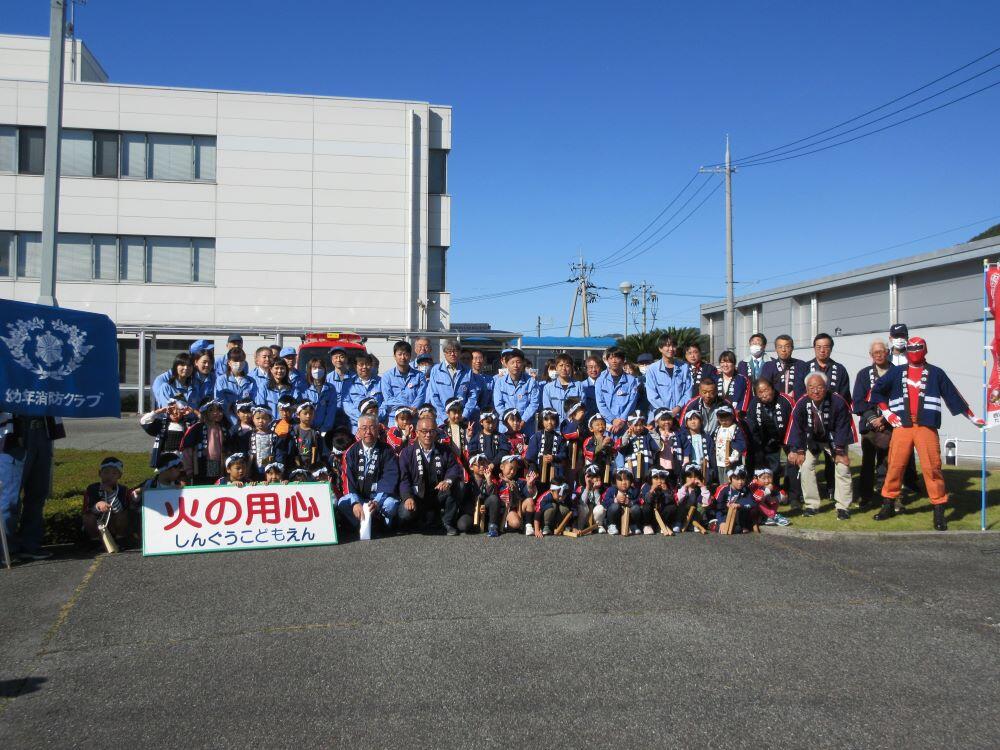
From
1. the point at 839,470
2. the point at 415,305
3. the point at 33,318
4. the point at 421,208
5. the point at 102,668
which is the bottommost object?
the point at 102,668

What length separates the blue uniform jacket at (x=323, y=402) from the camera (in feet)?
31.8

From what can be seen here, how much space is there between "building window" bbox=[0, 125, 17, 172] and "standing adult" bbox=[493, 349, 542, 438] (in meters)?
24.1

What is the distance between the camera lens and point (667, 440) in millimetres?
9211

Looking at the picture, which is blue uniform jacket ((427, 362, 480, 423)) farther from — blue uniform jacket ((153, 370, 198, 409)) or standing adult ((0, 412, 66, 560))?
standing adult ((0, 412, 66, 560))

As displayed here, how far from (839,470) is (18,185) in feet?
90.1

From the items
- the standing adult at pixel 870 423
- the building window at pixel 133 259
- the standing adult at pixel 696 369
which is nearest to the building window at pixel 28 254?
the building window at pixel 133 259

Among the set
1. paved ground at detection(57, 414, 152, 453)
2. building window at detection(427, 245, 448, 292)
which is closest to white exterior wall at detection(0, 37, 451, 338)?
building window at detection(427, 245, 448, 292)

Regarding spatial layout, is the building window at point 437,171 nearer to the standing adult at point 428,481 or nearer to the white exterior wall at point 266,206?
the white exterior wall at point 266,206

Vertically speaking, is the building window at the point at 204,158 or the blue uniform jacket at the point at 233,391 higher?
the building window at the point at 204,158

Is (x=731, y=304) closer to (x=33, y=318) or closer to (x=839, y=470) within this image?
(x=839, y=470)

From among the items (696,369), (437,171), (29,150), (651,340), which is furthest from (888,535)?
(29,150)

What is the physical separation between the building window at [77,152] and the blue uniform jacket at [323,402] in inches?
844

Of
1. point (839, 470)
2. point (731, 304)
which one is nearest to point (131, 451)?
point (839, 470)

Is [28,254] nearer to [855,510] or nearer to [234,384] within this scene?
[234,384]
